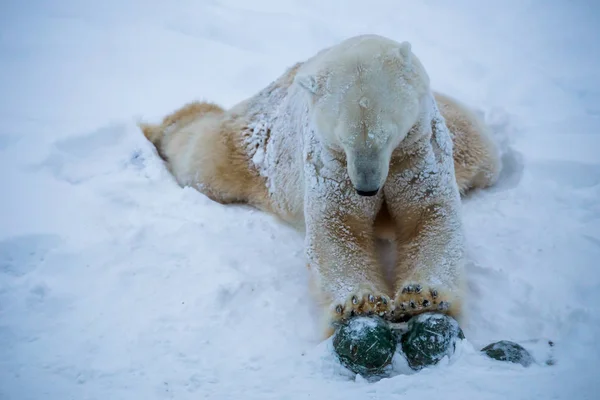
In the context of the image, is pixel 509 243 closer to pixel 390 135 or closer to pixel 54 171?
pixel 390 135

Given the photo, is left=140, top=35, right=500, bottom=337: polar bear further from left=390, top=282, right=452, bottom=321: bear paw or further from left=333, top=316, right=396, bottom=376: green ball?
left=333, top=316, right=396, bottom=376: green ball

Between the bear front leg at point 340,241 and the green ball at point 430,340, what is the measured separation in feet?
1.13

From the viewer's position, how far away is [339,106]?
97.0 inches

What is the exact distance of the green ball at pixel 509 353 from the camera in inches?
87.7

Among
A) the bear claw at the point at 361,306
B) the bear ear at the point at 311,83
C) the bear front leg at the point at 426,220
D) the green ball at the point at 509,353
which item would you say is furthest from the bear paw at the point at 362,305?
the bear ear at the point at 311,83

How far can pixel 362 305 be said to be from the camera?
2.59 meters

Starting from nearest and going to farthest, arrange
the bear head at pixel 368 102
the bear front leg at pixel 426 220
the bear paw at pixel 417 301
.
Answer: the bear head at pixel 368 102 < the bear paw at pixel 417 301 < the bear front leg at pixel 426 220

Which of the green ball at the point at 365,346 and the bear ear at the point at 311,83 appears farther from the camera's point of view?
the bear ear at the point at 311,83

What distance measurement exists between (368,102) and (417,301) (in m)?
1.00

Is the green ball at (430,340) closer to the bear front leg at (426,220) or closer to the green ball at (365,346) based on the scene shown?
the green ball at (365,346)

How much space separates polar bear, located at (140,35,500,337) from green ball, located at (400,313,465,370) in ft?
0.56

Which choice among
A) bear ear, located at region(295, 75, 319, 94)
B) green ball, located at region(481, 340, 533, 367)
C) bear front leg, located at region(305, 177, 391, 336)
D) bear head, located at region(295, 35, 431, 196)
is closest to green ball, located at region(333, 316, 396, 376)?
bear front leg, located at region(305, 177, 391, 336)

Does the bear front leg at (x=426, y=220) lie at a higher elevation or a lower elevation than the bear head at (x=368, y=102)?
lower

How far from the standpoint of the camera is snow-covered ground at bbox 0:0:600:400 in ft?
7.36
